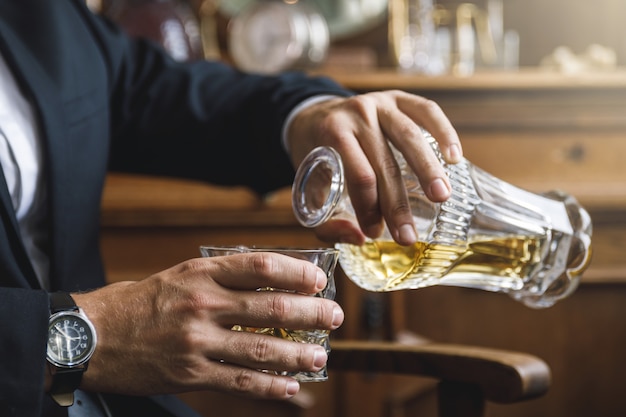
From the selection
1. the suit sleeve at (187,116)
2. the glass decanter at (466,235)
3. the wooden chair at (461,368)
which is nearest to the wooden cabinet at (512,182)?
the suit sleeve at (187,116)

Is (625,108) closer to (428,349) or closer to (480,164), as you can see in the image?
(480,164)

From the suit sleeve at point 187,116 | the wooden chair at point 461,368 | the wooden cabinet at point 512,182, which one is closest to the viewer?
the wooden chair at point 461,368

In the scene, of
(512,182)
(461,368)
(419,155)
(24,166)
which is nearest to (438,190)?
(419,155)

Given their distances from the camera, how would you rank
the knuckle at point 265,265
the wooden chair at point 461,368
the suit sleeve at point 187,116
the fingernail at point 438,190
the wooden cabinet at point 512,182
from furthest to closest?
1. the wooden cabinet at point 512,182
2. the suit sleeve at point 187,116
3. the wooden chair at point 461,368
4. the fingernail at point 438,190
5. the knuckle at point 265,265

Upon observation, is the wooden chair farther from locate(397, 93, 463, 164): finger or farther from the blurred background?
the blurred background

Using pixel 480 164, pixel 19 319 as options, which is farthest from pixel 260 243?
pixel 19 319

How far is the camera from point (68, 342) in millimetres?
601

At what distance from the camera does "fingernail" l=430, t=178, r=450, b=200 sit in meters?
0.67

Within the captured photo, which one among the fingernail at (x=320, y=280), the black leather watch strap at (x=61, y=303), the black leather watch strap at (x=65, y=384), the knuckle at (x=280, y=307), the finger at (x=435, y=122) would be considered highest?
the finger at (x=435, y=122)

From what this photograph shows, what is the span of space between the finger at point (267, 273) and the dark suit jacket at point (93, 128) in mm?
133

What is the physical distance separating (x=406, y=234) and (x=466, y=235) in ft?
0.23

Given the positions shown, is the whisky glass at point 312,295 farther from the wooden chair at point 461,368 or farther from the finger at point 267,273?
the wooden chair at point 461,368

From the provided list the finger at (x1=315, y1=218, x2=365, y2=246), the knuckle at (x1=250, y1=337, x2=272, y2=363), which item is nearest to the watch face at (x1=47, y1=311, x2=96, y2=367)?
the knuckle at (x1=250, y1=337, x2=272, y2=363)

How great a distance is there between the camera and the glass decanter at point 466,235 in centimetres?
71
